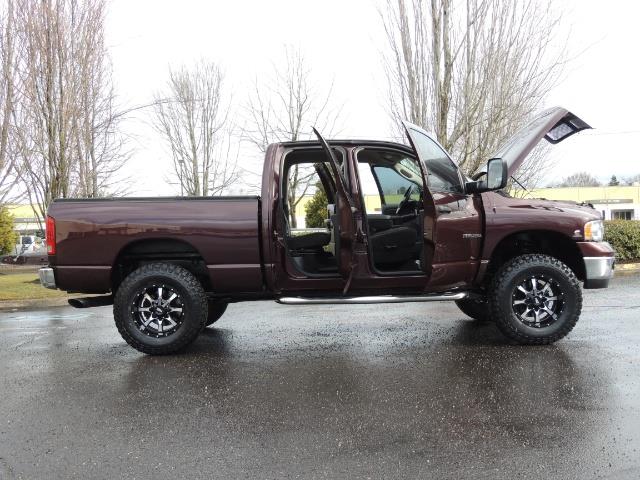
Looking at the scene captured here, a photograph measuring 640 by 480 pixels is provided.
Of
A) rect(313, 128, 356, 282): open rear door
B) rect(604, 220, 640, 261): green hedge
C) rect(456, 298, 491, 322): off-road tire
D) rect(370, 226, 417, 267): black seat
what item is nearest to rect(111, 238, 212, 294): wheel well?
rect(313, 128, 356, 282): open rear door

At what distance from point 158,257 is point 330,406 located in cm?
258

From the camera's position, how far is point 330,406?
369 cm

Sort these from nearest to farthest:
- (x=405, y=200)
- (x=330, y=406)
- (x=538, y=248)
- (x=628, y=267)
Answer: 1. (x=330, y=406)
2. (x=538, y=248)
3. (x=405, y=200)
4. (x=628, y=267)

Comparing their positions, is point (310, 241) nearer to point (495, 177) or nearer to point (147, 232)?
point (147, 232)

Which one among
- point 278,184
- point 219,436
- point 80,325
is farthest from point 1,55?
point 219,436

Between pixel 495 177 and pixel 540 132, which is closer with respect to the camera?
pixel 495 177

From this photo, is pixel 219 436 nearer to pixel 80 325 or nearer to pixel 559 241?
pixel 559 241

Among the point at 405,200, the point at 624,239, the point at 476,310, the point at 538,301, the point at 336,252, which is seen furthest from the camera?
the point at 624,239

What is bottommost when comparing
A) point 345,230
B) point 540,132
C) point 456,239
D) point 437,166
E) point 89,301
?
point 89,301

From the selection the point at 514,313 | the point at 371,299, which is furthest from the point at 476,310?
the point at 371,299

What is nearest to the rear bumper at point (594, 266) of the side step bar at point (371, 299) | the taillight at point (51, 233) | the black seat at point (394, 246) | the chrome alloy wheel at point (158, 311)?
the side step bar at point (371, 299)

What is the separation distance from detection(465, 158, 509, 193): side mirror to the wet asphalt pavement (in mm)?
1481

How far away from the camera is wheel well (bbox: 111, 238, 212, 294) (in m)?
5.32

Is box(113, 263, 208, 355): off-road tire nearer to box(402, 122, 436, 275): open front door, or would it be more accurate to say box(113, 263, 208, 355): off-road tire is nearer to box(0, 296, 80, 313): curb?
box(402, 122, 436, 275): open front door
